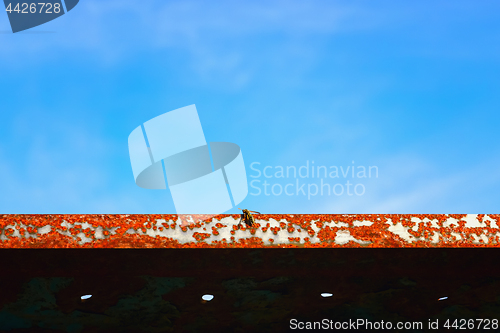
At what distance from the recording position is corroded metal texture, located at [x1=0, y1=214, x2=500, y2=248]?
1.81 metres

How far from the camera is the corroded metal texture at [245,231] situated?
5.93 ft

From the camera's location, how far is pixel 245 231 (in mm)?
1891

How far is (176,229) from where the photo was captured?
1.87m
